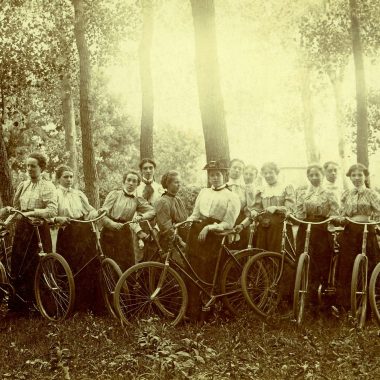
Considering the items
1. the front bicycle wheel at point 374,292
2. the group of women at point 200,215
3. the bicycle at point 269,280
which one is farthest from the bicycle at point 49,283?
the front bicycle wheel at point 374,292

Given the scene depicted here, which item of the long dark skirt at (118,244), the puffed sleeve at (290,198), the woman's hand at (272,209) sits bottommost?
the long dark skirt at (118,244)

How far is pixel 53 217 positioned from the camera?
29.4 feet

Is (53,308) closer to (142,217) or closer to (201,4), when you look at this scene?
(142,217)

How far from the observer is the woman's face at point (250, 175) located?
1055 cm

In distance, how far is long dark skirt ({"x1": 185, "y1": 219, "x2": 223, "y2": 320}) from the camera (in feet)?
26.5

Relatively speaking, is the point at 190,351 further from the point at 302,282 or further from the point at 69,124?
the point at 69,124

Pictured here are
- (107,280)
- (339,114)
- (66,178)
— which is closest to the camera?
(107,280)

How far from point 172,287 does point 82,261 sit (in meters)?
1.54

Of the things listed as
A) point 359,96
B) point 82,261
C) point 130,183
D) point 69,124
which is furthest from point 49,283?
point 69,124

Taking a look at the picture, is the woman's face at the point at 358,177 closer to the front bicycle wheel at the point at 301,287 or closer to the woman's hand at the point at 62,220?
the front bicycle wheel at the point at 301,287

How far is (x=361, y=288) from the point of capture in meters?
7.96

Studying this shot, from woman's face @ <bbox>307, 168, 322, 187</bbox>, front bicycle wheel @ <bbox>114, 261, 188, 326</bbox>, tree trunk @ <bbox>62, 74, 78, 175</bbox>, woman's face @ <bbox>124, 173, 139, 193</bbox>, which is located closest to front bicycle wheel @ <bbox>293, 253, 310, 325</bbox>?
woman's face @ <bbox>307, 168, 322, 187</bbox>

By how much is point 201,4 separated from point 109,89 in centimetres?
2987

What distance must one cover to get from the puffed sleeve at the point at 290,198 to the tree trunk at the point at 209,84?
3415 mm
